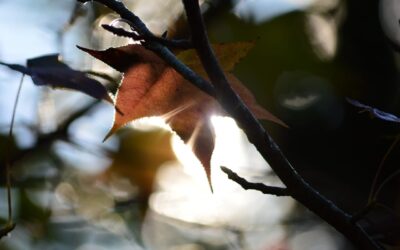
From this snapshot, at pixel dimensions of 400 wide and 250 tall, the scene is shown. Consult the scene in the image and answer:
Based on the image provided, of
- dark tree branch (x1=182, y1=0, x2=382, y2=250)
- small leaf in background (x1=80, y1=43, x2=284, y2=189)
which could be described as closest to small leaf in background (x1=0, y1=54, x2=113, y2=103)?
small leaf in background (x1=80, y1=43, x2=284, y2=189)

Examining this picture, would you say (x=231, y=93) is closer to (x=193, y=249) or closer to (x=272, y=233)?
(x=272, y=233)

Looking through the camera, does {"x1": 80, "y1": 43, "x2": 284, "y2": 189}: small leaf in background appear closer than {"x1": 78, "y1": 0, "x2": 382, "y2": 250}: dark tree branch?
No

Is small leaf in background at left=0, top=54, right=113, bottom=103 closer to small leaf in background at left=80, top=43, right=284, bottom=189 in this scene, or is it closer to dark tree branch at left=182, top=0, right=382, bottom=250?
small leaf in background at left=80, top=43, right=284, bottom=189

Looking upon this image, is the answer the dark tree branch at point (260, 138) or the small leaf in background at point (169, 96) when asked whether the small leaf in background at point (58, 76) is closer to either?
the small leaf in background at point (169, 96)

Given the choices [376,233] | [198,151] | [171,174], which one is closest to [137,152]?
[171,174]

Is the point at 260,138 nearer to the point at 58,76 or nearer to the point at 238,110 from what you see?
the point at 238,110
